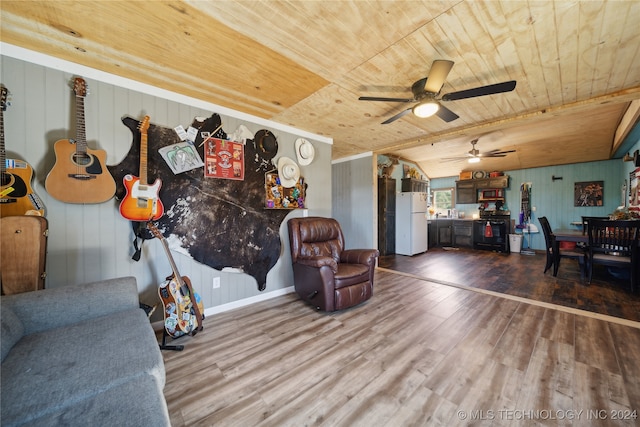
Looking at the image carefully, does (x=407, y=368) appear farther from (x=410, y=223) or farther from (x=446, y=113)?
(x=410, y=223)

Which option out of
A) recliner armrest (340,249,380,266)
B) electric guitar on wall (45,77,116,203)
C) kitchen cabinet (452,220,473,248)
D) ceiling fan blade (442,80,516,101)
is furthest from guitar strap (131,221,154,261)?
kitchen cabinet (452,220,473,248)

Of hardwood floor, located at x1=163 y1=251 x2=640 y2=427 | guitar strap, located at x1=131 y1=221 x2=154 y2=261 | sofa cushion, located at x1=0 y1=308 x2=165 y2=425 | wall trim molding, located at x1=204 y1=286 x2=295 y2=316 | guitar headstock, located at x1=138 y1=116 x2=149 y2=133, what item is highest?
guitar headstock, located at x1=138 y1=116 x2=149 y2=133

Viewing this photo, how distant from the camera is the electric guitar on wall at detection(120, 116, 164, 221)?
6.39 ft

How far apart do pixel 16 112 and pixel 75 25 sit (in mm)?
801

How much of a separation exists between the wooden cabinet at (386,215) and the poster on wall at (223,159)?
12.0 feet

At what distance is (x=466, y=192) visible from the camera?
6.68m

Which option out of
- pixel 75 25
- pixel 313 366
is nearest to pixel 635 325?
pixel 313 366

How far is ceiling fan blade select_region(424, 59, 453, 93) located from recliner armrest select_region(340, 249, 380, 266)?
70.4 inches

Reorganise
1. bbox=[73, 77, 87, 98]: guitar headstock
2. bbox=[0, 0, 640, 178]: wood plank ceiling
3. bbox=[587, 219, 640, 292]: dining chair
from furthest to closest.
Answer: bbox=[587, 219, 640, 292]: dining chair, bbox=[73, 77, 87, 98]: guitar headstock, bbox=[0, 0, 640, 178]: wood plank ceiling

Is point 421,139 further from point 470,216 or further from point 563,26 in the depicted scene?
point 470,216

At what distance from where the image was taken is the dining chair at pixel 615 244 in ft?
9.34

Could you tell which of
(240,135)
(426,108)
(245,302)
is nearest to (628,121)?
(426,108)

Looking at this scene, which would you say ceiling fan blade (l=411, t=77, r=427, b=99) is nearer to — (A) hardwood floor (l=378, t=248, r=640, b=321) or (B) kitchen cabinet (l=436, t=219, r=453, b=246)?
(A) hardwood floor (l=378, t=248, r=640, b=321)

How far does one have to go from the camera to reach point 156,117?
220 centimetres
